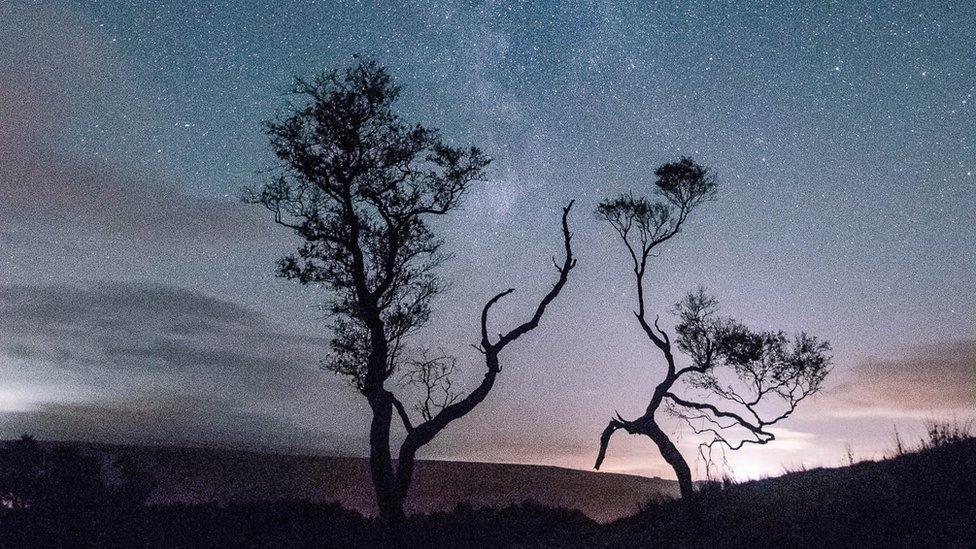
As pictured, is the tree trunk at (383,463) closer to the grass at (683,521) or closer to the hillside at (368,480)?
the grass at (683,521)

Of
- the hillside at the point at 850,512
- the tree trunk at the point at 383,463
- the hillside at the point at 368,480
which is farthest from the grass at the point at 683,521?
the hillside at the point at 368,480

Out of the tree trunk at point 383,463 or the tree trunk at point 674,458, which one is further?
the tree trunk at point 383,463

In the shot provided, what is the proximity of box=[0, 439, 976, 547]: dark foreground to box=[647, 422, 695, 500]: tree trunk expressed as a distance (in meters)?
0.85

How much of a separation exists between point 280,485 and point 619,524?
35099 millimetres

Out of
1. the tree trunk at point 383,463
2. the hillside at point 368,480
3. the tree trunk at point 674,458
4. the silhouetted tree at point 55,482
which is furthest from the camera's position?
the hillside at point 368,480

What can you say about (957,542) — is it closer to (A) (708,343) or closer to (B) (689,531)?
(B) (689,531)

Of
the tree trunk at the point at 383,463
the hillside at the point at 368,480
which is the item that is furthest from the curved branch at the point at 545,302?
the hillside at the point at 368,480

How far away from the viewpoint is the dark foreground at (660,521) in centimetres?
1305

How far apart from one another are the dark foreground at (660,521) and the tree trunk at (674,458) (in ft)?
2.78

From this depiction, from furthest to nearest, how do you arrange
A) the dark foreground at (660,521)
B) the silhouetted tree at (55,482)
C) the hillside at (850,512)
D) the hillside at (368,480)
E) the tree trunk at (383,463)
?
1. the hillside at (368,480)
2. the tree trunk at (383,463)
3. the silhouetted tree at (55,482)
4. the dark foreground at (660,521)
5. the hillside at (850,512)

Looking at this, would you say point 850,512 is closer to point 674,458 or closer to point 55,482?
point 674,458

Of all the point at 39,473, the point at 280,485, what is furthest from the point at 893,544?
the point at 280,485

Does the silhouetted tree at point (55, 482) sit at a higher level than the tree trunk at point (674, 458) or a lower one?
lower

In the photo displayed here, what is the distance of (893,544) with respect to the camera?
1184 cm
